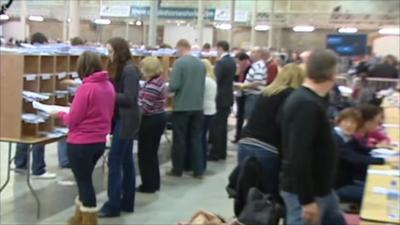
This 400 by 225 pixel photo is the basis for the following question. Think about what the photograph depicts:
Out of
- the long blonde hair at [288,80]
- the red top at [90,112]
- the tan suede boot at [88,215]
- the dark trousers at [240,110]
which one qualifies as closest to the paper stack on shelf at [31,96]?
the red top at [90,112]

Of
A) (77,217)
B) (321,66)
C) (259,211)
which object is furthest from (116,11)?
(321,66)

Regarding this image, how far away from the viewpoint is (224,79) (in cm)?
855

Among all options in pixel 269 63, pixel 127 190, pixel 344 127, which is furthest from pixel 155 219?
pixel 269 63

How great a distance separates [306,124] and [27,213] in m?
3.40

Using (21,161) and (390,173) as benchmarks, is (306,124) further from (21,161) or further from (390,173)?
(21,161)

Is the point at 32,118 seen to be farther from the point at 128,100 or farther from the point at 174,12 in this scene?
the point at 174,12

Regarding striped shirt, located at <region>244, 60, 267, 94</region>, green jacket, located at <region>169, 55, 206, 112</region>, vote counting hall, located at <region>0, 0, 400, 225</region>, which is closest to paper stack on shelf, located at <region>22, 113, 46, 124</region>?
vote counting hall, located at <region>0, 0, 400, 225</region>

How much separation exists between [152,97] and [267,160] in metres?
2.09

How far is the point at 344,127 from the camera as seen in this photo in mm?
5203

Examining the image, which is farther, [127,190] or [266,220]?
[127,190]

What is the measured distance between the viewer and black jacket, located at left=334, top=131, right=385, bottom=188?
4.84 m

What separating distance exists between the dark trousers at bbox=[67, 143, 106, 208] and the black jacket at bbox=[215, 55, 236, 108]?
3665 millimetres

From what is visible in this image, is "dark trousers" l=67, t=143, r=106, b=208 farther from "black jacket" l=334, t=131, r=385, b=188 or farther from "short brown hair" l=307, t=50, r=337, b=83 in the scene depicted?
"short brown hair" l=307, t=50, r=337, b=83

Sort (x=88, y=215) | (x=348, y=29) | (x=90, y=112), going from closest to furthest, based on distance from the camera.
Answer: (x=90, y=112), (x=88, y=215), (x=348, y=29)
